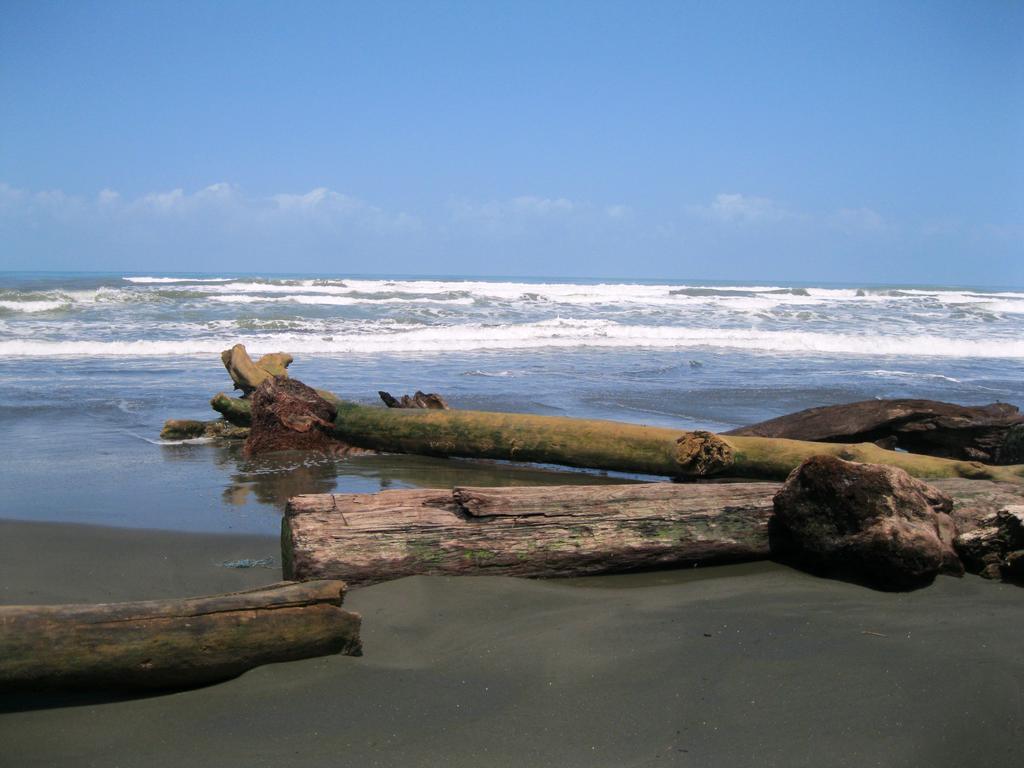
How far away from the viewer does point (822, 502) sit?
3.62m

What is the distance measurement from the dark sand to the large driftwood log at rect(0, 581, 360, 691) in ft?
0.24

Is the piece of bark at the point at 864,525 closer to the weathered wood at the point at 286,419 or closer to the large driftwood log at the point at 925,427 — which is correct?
the large driftwood log at the point at 925,427

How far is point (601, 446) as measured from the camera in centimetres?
558

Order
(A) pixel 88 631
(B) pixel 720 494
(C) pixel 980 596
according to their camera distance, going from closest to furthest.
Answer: (A) pixel 88 631, (C) pixel 980 596, (B) pixel 720 494

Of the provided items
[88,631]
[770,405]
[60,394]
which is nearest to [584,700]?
[88,631]

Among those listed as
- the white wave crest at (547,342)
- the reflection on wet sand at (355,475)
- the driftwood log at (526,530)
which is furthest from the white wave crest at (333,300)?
the driftwood log at (526,530)

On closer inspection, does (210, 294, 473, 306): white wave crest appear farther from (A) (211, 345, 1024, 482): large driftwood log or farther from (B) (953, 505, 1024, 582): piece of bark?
(B) (953, 505, 1024, 582): piece of bark

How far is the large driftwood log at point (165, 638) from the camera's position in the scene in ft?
8.16

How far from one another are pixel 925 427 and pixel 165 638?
5035mm

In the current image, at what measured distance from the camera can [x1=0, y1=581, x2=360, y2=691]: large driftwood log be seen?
249cm

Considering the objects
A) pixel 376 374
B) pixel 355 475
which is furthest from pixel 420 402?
pixel 376 374

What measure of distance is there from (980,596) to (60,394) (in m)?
9.20

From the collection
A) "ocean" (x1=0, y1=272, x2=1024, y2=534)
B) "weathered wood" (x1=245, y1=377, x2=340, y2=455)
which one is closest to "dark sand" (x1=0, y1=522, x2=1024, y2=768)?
"ocean" (x1=0, y1=272, x2=1024, y2=534)

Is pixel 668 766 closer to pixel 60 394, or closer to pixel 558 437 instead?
pixel 558 437
